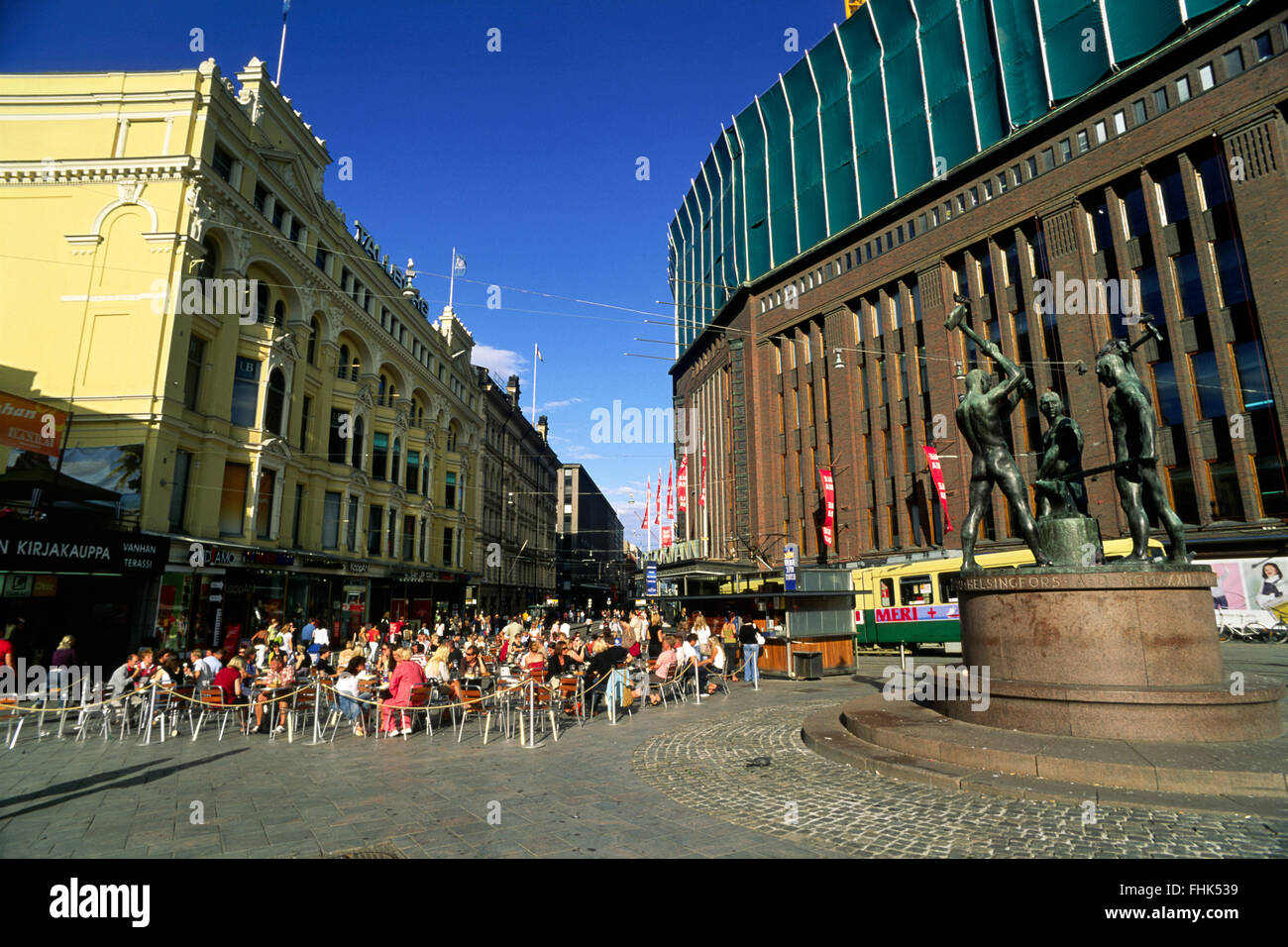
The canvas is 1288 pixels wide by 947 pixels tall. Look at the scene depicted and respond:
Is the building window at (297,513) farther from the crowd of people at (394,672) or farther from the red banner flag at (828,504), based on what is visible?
the red banner flag at (828,504)

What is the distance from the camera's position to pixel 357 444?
32.7 meters

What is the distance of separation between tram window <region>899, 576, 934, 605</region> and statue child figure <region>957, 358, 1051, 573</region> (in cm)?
1603

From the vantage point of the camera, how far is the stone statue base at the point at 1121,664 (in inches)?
281

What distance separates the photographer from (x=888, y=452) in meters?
38.2

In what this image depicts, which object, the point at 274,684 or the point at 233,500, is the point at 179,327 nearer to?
the point at 233,500

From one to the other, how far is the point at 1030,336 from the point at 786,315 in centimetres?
1739

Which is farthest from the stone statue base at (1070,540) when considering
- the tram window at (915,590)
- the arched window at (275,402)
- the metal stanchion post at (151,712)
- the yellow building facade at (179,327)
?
the arched window at (275,402)

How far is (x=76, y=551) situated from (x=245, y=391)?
378 inches

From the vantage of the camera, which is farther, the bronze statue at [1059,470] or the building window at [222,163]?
the building window at [222,163]

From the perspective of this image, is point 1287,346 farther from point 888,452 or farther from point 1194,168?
point 888,452

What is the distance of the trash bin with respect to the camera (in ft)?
62.1

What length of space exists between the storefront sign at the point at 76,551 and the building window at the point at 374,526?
1486 centimetres

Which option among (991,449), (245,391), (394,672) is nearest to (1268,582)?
(991,449)

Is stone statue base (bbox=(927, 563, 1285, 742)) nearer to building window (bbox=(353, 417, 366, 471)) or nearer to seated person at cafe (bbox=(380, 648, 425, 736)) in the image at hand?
seated person at cafe (bbox=(380, 648, 425, 736))
